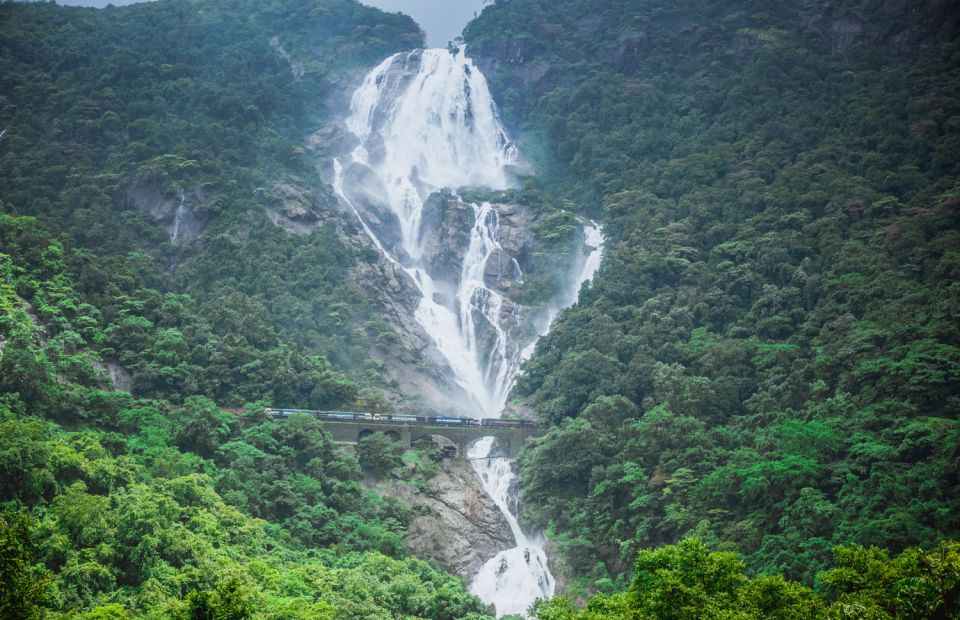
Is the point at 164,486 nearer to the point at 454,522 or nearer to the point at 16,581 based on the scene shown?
the point at 16,581

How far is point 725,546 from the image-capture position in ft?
109

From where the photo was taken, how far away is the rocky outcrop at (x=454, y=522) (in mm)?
41438

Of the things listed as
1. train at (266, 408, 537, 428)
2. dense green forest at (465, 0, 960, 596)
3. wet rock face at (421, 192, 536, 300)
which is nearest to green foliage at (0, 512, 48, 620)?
dense green forest at (465, 0, 960, 596)

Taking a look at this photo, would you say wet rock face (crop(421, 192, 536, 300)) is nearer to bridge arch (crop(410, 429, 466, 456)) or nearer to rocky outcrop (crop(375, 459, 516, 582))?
bridge arch (crop(410, 429, 466, 456))

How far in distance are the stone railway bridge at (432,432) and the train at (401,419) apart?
14 cm

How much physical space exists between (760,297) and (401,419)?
71.2 feet

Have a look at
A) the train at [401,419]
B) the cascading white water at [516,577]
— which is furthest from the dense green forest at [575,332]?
the cascading white water at [516,577]

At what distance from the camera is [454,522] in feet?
142

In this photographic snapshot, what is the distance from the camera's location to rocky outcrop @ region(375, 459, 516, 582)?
4144 cm

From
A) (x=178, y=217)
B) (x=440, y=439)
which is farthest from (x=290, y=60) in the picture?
(x=440, y=439)

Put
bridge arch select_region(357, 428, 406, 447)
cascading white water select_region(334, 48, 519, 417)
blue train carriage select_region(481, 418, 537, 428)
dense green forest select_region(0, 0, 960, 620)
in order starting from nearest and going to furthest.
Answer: dense green forest select_region(0, 0, 960, 620), bridge arch select_region(357, 428, 406, 447), blue train carriage select_region(481, 418, 537, 428), cascading white water select_region(334, 48, 519, 417)

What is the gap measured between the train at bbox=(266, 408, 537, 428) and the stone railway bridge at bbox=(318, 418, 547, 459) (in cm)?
14

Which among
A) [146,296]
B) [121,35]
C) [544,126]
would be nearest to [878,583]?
[146,296]

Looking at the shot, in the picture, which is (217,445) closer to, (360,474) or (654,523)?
(360,474)
